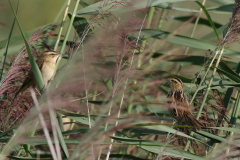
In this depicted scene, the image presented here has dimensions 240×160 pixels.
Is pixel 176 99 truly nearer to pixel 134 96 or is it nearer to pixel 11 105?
pixel 134 96

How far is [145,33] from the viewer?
259 cm

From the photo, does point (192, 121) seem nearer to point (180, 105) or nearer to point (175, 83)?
point (180, 105)

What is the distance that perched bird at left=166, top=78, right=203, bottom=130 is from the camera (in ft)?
6.94

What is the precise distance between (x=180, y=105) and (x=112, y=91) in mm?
1312

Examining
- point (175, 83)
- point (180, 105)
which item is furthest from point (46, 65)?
point (180, 105)

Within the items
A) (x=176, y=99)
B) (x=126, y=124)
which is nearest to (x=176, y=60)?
(x=176, y=99)

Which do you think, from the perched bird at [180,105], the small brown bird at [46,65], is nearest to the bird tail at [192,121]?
the perched bird at [180,105]

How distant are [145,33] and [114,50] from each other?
3.77 ft

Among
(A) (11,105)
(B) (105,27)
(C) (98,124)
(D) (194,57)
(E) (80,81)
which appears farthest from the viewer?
(D) (194,57)

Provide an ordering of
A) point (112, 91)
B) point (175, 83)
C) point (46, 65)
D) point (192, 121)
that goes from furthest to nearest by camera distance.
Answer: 1. point (46, 65)
2. point (175, 83)
3. point (192, 121)
4. point (112, 91)

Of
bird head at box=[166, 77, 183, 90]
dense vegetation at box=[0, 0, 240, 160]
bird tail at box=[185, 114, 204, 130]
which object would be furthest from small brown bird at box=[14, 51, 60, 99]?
bird tail at box=[185, 114, 204, 130]

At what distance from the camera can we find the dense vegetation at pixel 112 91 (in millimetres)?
1071

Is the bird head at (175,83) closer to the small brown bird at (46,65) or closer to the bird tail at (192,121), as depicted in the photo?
the bird tail at (192,121)

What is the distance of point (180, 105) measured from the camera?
2297 mm
